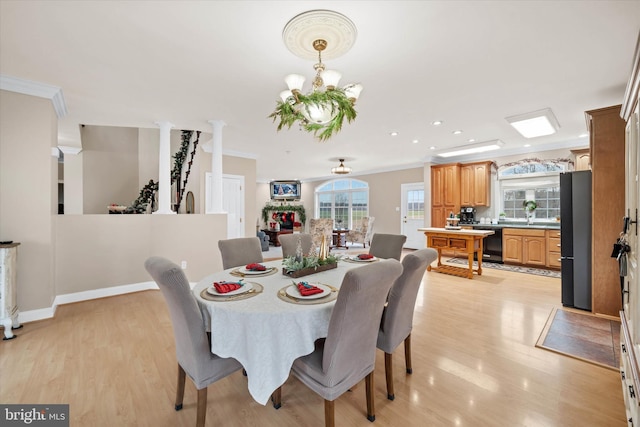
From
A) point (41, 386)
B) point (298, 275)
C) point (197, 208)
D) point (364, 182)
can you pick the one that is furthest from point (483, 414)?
point (364, 182)

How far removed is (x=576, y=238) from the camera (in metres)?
3.43

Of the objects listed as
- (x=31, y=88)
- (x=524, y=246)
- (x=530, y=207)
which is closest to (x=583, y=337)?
(x=524, y=246)

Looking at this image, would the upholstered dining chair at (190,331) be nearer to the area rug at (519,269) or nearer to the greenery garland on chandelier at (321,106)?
the greenery garland on chandelier at (321,106)

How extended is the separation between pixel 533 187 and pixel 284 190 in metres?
8.26

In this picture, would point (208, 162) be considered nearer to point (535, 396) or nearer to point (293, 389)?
point (293, 389)

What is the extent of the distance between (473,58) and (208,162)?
4825 millimetres

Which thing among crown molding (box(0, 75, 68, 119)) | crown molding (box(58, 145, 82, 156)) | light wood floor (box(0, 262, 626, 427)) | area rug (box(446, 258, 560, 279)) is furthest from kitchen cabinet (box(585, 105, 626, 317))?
crown molding (box(58, 145, 82, 156))

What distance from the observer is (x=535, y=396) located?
1.87 m

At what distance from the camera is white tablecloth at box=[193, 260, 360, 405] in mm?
1412

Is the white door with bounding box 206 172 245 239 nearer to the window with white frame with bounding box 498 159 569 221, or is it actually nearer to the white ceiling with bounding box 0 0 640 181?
the white ceiling with bounding box 0 0 640 181

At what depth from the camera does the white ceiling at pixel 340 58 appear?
183 centimetres

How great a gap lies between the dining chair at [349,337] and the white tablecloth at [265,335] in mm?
123

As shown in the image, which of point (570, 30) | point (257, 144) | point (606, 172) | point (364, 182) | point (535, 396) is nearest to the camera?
point (535, 396)

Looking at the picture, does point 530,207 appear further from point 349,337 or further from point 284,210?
point 284,210
